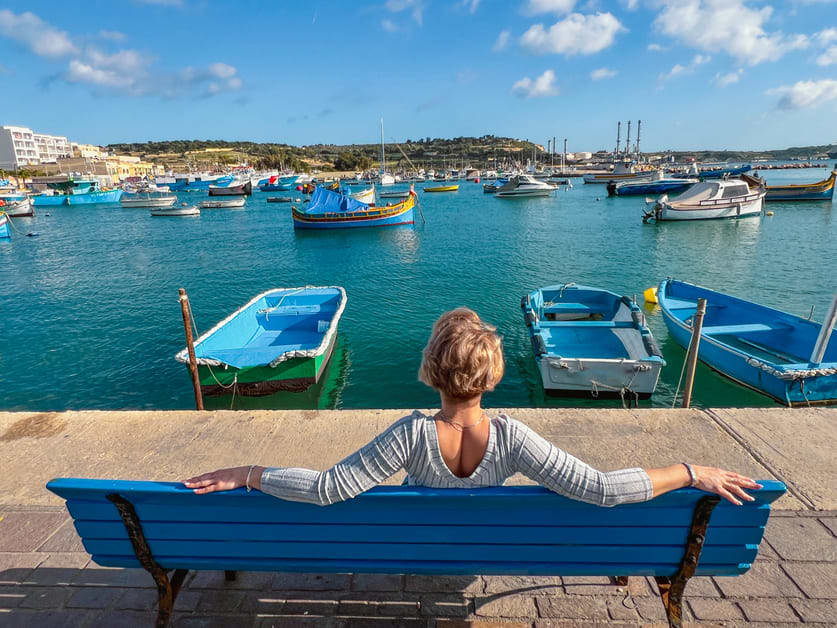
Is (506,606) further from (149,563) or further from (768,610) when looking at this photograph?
(149,563)

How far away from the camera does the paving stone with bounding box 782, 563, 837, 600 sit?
292cm

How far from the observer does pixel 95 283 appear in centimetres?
2366

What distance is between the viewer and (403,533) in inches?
91.1

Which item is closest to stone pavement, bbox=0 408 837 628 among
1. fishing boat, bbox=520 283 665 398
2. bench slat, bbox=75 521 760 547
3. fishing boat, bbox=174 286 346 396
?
bench slat, bbox=75 521 760 547

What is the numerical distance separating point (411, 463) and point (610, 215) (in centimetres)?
5278

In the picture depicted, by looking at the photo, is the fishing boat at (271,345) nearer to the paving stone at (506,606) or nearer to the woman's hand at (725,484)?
the paving stone at (506,606)

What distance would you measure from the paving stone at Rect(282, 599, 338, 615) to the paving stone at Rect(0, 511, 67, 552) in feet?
6.93

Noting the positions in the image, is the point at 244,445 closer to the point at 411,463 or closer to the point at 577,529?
the point at 411,463

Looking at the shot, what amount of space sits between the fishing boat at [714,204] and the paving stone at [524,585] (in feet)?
139

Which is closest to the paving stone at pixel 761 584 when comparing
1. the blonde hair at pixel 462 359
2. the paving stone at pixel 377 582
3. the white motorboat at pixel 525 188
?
the paving stone at pixel 377 582

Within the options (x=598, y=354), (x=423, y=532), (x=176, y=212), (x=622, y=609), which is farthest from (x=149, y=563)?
(x=176, y=212)

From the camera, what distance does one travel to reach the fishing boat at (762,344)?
8.28 m

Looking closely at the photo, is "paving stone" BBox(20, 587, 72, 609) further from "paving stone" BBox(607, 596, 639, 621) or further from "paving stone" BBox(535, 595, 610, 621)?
"paving stone" BBox(607, 596, 639, 621)

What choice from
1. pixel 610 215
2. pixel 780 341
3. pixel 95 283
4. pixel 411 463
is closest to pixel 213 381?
pixel 411 463
